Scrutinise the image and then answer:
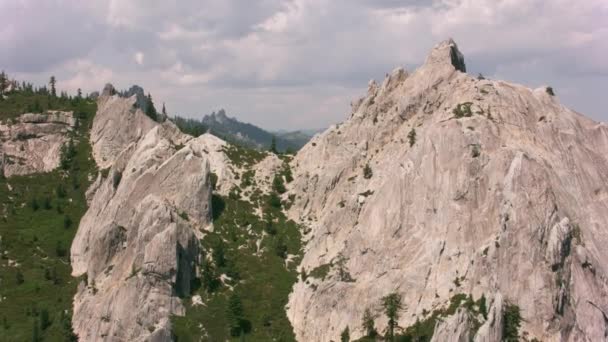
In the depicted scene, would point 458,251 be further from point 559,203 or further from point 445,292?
point 559,203

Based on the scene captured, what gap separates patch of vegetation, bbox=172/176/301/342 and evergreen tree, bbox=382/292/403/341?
885 inches

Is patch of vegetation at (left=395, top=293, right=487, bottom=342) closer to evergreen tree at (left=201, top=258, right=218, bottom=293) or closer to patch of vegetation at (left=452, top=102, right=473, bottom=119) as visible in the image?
patch of vegetation at (left=452, top=102, right=473, bottom=119)

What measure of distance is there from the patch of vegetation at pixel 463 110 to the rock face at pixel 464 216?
0.35 meters

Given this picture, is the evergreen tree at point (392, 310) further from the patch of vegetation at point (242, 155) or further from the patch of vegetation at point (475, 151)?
the patch of vegetation at point (242, 155)

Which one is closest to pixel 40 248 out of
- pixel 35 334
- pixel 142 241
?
pixel 35 334

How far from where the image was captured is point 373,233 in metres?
130

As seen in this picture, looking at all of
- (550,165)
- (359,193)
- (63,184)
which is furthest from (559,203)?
(63,184)

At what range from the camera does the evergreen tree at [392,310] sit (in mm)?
112750

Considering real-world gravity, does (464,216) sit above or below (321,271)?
above

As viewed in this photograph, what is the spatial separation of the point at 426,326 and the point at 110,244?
76.5 m

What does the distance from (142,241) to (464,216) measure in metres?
69.7

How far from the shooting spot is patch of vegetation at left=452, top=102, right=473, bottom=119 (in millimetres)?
133625

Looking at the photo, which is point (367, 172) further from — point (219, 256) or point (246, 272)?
point (219, 256)

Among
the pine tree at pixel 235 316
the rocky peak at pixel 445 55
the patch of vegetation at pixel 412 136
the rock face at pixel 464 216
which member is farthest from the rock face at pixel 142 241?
the rocky peak at pixel 445 55
